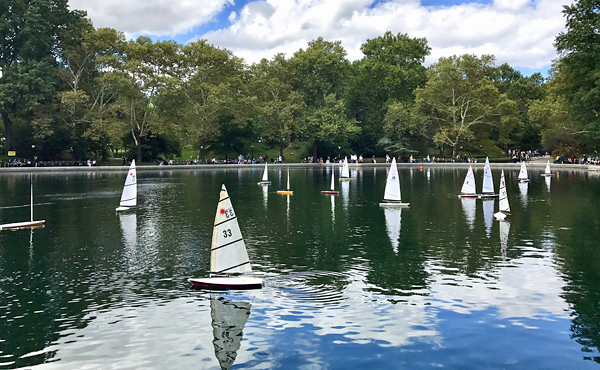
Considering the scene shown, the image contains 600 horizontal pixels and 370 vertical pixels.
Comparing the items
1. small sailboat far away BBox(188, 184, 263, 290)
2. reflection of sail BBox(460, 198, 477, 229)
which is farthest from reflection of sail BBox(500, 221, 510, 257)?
small sailboat far away BBox(188, 184, 263, 290)

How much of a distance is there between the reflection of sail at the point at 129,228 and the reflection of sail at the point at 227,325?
1191 centimetres

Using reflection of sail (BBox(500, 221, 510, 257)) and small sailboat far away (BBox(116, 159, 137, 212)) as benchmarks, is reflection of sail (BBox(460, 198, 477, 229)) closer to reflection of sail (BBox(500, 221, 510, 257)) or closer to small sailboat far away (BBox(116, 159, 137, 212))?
reflection of sail (BBox(500, 221, 510, 257))

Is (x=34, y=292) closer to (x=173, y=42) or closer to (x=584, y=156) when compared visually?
(x=173, y=42)

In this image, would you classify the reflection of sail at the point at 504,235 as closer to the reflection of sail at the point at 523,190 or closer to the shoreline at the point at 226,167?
the reflection of sail at the point at 523,190

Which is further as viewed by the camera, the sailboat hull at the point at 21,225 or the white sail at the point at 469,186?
the white sail at the point at 469,186

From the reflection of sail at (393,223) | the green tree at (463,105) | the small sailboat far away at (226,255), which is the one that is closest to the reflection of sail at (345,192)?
the reflection of sail at (393,223)

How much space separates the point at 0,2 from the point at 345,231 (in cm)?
8823

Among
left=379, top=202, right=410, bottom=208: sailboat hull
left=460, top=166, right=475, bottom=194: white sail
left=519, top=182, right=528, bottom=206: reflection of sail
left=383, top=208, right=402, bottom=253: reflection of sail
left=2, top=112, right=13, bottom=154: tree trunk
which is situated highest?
left=2, top=112, right=13, bottom=154: tree trunk

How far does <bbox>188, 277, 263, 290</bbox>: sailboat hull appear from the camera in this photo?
2039 cm

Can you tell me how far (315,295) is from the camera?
2006 centimetres

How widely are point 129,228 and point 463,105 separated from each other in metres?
95.0

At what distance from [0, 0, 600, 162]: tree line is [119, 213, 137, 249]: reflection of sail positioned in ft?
205

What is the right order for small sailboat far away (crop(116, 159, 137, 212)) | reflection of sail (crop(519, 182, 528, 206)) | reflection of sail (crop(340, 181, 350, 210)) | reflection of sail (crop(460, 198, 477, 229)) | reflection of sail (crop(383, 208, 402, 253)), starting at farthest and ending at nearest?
reflection of sail (crop(519, 182, 528, 206)), reflection of sail (crop(340, 181, 350, 210)), small sailboat far away (crop(116, 159, 137, 212)), reflection of sail (crop(460, 198, 477, 229)), reflection of sail (crop(383, 208, 402, 253))

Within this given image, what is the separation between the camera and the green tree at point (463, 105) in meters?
114
